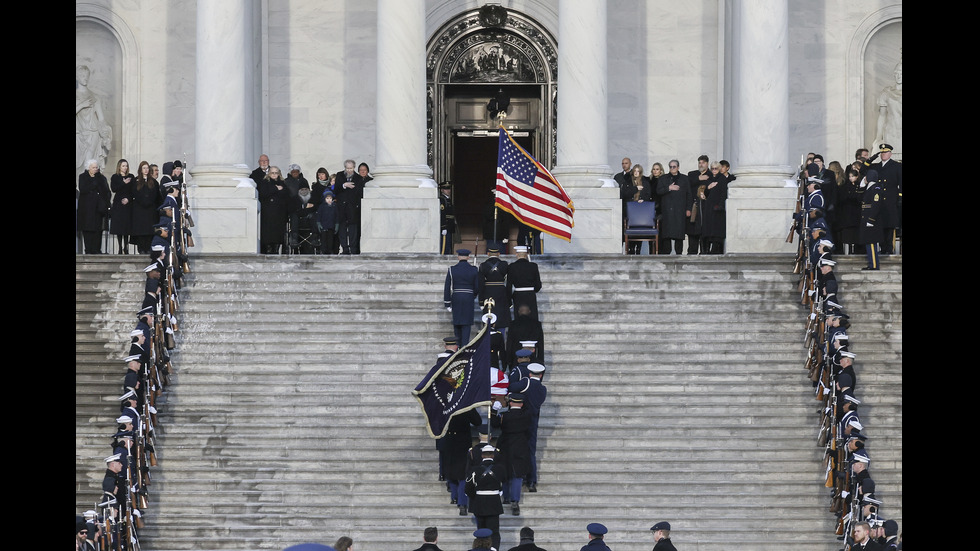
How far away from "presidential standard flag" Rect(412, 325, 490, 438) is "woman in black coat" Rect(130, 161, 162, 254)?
32.2 ft

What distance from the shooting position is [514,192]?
94.3ft

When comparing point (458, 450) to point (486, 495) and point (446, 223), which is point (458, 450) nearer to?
point (486, 495)

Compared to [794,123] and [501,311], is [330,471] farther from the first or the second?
[794,123]

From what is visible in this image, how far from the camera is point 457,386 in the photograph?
74.9 feet

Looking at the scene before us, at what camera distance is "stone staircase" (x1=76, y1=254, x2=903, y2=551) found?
76.7 feet

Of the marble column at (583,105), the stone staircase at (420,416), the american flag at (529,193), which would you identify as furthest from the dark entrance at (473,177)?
the american flag at (529,193)

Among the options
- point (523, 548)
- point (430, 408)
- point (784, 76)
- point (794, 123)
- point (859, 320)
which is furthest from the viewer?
point (794, 123)

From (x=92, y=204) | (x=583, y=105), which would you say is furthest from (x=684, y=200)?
(x=92, y=204)

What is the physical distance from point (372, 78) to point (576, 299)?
11501 mm

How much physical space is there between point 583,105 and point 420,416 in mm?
9619

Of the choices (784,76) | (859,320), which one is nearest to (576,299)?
(859,320)

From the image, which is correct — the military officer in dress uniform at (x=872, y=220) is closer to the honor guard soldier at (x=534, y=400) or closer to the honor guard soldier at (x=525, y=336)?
the honor guard soldier at (x=525, y=336)

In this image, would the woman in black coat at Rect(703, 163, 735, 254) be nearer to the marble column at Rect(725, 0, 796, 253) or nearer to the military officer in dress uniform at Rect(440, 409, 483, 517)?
the marble column at Rect(725, 0, 796, 253)

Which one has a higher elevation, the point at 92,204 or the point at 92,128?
the point at 92,128
